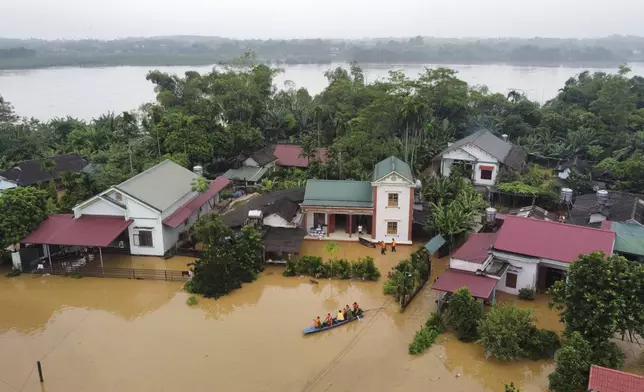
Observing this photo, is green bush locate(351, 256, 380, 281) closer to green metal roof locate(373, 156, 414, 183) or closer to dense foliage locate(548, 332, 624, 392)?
green metal roof locate(373, 156, 414, 183)

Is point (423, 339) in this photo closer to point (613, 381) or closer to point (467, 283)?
point (467, 283)

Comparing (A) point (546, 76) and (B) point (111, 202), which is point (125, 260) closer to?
(B) point (111, 202)

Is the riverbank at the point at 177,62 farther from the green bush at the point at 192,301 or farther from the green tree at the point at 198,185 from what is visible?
the green bush at the point at 192,301

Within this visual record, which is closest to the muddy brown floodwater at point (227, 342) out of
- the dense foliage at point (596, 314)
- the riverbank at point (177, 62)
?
the dense foliage at point (596, 314)

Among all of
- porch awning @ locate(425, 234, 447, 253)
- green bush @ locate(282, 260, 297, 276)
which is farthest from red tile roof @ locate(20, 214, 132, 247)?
porch awning @ locate(425, 234, 447, 253)

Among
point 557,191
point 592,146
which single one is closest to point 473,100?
point 592,146

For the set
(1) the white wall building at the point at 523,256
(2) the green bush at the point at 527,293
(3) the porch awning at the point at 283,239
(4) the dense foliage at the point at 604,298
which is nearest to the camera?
(4) the dense foliage at the point at 604,298
